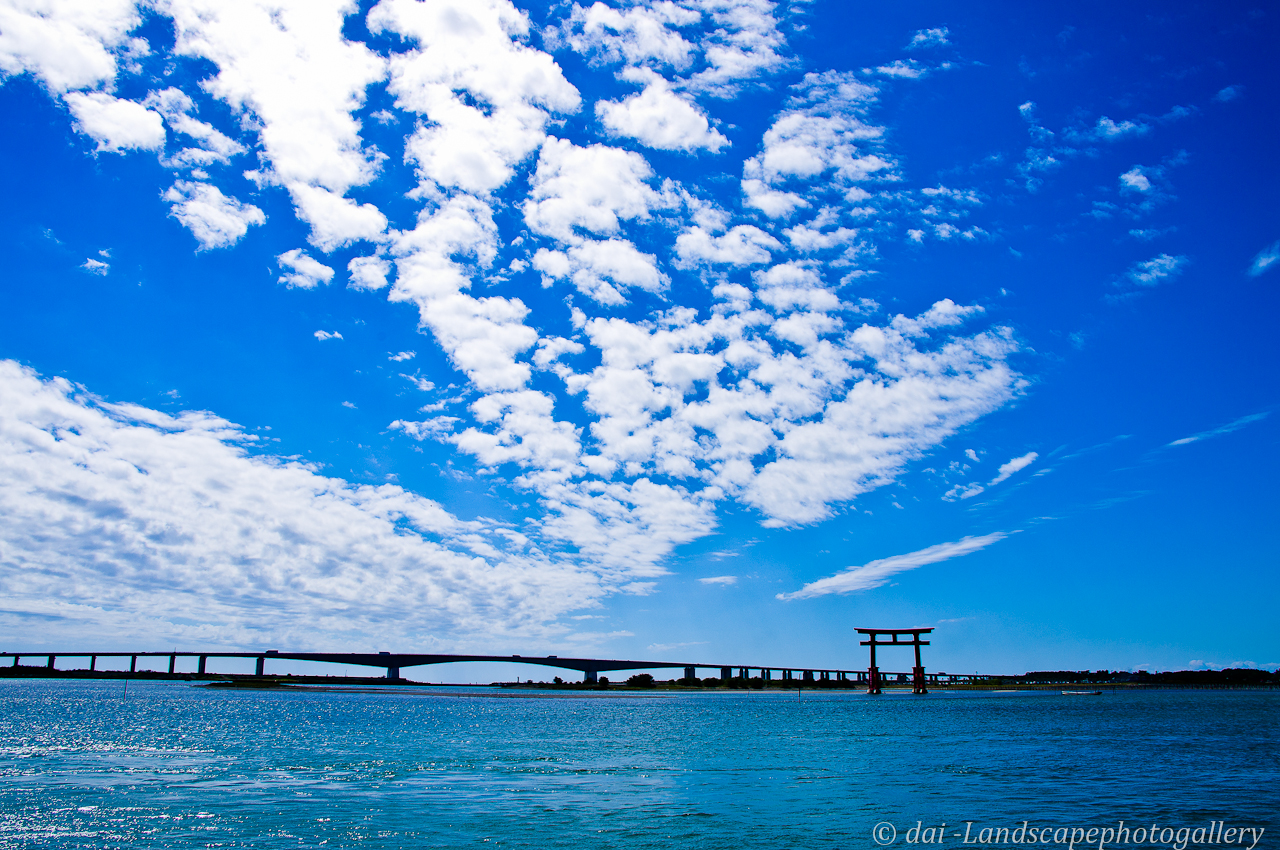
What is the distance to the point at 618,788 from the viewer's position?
28297 millimetres

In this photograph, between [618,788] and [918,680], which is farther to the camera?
[918,680]

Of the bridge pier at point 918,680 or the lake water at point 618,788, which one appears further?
the bridge pier at point 918,680

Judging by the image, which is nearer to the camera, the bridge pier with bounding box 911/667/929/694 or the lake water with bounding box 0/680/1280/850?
the lake water with bounding box 0/680/1280/850

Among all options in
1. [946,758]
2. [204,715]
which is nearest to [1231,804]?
[946,758]

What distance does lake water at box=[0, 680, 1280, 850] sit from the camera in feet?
65.8

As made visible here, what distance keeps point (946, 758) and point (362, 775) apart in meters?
27.7

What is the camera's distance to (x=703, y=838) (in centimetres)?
1975

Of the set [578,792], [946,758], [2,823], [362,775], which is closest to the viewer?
[2,823]

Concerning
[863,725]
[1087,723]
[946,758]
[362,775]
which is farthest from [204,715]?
[1087,723]

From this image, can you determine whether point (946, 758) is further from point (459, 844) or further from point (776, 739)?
point (459, 844)

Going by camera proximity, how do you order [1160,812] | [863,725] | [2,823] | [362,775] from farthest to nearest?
[863,725]
[362,775]
[1160,812]
[2,823]

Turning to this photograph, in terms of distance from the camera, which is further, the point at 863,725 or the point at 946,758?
the point at 863,725

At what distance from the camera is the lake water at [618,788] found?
20.1 metres

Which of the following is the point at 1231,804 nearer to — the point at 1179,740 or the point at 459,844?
the point at 459,844
